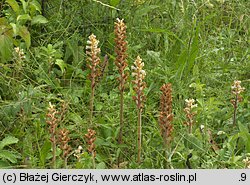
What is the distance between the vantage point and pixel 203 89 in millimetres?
3357

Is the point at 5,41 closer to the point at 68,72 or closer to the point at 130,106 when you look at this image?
the point at 68,72

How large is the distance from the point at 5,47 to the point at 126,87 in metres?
0.63

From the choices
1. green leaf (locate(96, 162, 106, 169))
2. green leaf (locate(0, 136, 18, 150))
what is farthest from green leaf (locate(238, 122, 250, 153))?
green leaf (locate(0, 136, 18, 150))

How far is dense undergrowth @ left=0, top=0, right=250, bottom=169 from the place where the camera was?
282cm

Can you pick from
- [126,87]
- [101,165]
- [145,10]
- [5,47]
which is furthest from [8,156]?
[145,10]

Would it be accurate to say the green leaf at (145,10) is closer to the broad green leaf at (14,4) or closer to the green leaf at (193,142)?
the broad green leaf at (14,4)

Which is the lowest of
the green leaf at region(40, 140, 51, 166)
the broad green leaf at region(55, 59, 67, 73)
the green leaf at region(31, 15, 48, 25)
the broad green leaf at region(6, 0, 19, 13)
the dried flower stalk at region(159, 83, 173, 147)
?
the green leaf at region(40, 140, 51, 166)

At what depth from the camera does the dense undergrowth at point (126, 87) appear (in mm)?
2816

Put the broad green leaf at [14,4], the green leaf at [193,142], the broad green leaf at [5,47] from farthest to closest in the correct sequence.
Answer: the broad green leaf at [14,4]
the broad green leaf at [5,47]
the green leaf at [193,142]

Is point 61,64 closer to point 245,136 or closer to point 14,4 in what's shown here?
point 14,4

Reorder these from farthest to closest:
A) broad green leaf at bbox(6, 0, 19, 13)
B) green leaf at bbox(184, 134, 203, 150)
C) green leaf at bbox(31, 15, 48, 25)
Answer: green leaf at bbox(31, 15, 48, 25), broad green leaf at bbox(6, 0, 19, 13), green leaf at bbox(184, 134, 203, 150)

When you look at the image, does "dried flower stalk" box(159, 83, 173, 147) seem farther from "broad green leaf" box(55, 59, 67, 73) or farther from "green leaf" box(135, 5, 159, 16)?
"green leaf" box(135, 5, 159, 16)

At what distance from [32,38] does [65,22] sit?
22cm

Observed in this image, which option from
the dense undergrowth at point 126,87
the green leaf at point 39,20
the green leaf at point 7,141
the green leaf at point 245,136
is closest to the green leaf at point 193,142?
the dense undergrowth at point 126,87
